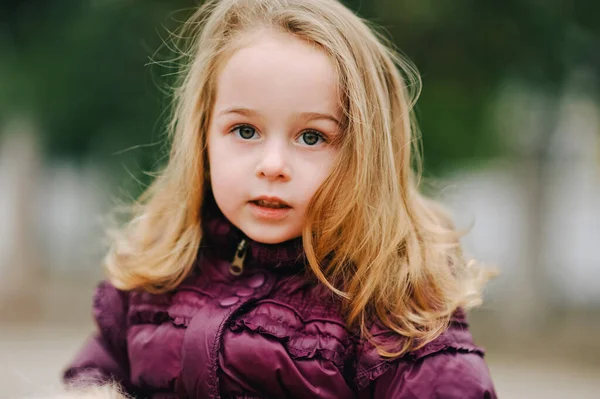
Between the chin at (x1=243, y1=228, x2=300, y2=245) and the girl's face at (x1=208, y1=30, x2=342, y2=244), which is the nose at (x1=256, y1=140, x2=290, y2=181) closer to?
the girl's face at (x1=208, y1=30, x2=342, y2=244)

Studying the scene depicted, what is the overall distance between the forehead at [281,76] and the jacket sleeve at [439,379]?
58cm

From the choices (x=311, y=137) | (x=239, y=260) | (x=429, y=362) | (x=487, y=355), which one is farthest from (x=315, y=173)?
(x=487, y=355)

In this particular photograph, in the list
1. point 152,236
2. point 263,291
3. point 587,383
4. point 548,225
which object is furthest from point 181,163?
point 548,225

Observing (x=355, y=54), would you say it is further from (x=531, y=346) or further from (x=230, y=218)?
(x=531, y=346)

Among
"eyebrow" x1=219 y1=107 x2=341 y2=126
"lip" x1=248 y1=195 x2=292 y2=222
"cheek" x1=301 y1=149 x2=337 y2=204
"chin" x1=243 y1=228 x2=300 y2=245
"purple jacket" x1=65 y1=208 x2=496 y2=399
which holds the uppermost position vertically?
"eyebrow" x1=219 y1=107 x2=341 y2=126

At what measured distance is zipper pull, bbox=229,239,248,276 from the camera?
1.86 m

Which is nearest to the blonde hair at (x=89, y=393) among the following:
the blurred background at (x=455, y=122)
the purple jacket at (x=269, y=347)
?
the purple jacket at (x=269, y=347)

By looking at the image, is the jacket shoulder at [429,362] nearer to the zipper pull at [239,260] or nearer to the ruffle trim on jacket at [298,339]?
the ruffle trim on jacket at [298,339]

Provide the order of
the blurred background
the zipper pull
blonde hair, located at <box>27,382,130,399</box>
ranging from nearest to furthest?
blonde hair, located at <box>27,382,130,399</box> → the zipper pull → the blurred background

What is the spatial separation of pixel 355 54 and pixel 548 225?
639cm

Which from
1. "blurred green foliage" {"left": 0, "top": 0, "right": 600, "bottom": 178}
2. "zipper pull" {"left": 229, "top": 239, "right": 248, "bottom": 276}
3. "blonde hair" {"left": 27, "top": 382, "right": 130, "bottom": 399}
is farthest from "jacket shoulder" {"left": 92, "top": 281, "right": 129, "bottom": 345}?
"blurred green foliage" {"left": 0, "top": 0, "right": 600, "bottom": 178}

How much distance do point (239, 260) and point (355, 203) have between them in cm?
32

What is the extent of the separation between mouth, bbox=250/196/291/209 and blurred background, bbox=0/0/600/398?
3.87m

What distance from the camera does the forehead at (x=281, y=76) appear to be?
1.68m
